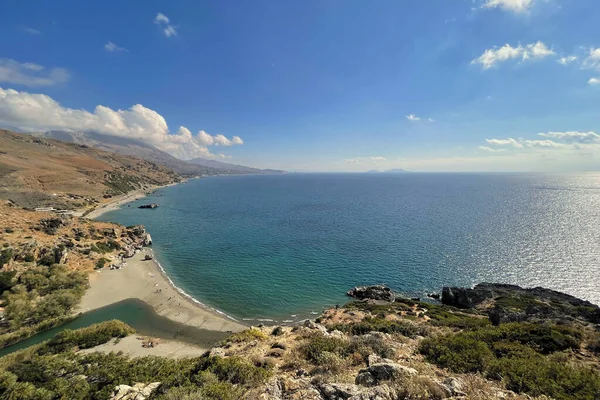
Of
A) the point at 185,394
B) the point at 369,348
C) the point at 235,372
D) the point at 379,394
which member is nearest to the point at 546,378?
the point at 369,348

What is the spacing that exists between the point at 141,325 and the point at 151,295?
886cm

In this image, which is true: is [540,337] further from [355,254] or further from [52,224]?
[52,224]

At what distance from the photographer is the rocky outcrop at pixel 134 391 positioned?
14.2m

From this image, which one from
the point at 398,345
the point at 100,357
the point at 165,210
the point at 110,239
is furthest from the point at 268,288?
the point at 165,210

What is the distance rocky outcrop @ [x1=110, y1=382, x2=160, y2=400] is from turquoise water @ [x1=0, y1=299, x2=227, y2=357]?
17434 mm

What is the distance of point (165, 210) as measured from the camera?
126375mm

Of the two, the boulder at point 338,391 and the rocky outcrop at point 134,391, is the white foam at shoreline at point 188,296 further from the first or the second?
the boulder at point 338,391

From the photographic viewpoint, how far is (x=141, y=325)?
36875mm

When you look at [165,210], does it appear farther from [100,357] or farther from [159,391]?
[159,391]

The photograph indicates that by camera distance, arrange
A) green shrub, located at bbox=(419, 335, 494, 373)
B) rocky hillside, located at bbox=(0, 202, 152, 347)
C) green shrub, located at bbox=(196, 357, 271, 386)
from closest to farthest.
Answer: green shrub, located at bbox=(196, 357, 271, 386)
green shrub, located at bbox=(419, 335, 494, 373)
rocky hillside, located at bbox=(0, 202, 152, 347)

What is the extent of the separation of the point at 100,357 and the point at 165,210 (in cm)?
11875

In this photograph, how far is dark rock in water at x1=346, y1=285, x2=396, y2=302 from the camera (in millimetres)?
45281

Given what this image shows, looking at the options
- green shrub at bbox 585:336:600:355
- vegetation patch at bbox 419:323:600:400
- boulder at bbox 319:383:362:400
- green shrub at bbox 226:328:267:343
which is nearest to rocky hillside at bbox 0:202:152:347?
green shrub at bbox 226:328:267:343

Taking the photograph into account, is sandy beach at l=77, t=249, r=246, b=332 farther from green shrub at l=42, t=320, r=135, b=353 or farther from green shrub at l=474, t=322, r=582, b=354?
green shrub at l=474, t=322, r=582, b=354
